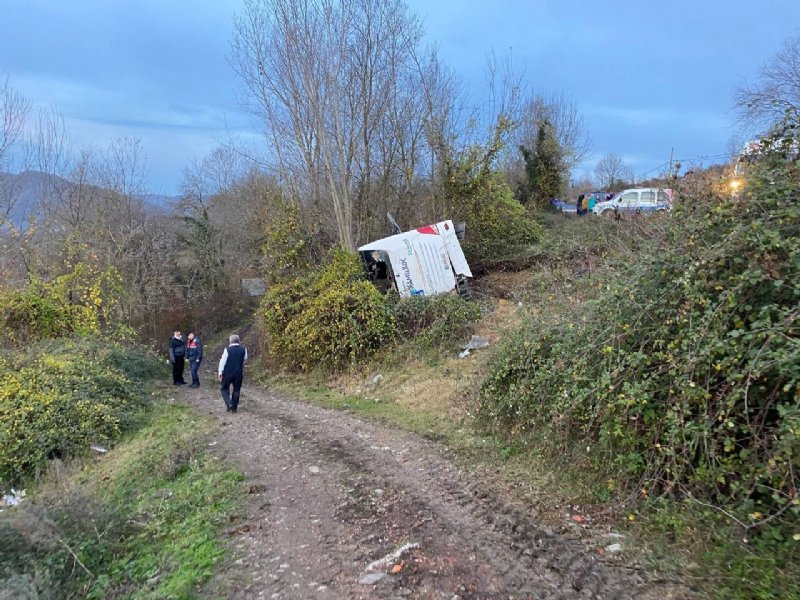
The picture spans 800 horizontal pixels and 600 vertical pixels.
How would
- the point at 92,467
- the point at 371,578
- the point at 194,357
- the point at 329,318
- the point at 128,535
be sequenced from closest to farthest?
the point at 371,578
the point at 128,535
the point at 92,467
the point at 329,318
the point at 194,357

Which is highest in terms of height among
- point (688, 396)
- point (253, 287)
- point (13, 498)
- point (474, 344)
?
point (253, 287)

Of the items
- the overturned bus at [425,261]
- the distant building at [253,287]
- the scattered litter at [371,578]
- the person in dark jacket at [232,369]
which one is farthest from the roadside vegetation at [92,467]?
the distant building at [253,287]

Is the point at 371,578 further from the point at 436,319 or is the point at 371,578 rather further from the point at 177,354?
the point at 177,354

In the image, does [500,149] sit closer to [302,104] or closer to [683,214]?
[302,104]

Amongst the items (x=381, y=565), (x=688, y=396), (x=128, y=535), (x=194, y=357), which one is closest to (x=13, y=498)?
(x=128, y=535)

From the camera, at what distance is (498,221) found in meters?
18.5

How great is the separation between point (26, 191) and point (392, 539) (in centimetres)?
2435

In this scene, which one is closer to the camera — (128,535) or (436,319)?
(128,535)

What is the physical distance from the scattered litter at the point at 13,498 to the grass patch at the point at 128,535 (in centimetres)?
55

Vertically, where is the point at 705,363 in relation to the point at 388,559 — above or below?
above

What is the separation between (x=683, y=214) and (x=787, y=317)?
6.07 ft

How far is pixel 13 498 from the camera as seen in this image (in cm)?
768

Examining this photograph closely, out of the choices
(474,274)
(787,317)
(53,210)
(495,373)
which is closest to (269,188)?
(474,274)

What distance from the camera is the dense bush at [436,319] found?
40.0 ft
